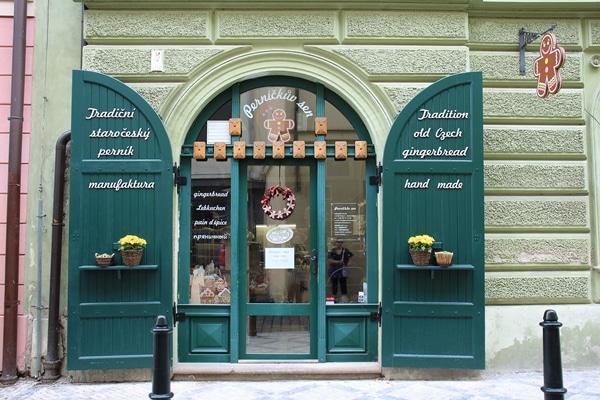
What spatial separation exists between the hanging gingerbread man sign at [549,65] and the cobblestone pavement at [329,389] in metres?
3.02

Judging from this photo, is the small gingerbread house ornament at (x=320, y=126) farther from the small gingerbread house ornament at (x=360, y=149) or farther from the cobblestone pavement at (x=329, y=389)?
the cobblestone pavement at (x=329, y=389)

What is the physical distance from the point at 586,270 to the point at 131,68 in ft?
18.3

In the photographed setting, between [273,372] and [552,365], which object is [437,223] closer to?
[552,365]

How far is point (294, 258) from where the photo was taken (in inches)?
246

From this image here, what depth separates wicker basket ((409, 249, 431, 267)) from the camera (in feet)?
18.6

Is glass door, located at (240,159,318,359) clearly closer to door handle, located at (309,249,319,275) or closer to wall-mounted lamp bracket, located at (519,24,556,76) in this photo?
door handle, located at (309,249,319,275)

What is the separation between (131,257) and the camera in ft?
18.4

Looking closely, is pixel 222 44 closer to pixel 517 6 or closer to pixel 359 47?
pixel 359 47

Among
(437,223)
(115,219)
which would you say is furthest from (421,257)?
(115,219)

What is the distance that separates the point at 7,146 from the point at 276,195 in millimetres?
3057

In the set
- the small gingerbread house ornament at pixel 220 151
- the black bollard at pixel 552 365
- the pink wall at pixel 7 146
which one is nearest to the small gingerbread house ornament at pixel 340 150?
the small gingerbread house ornament at pixel 220 151

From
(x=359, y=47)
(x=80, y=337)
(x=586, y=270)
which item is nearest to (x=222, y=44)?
(x=359, y=47)

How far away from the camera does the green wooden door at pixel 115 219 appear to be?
5.75 metres

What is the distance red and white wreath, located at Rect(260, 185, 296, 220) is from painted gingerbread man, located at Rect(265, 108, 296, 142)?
1.90 feet
